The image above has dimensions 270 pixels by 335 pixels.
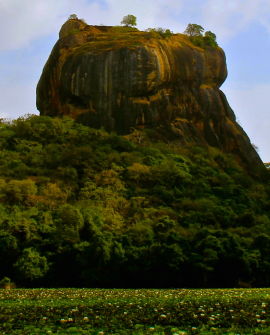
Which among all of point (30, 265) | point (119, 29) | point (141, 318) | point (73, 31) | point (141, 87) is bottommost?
point (141, 318)

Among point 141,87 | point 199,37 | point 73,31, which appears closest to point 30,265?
point 141,87

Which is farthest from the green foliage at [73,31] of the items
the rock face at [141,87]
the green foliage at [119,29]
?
the green foliage at [119,29]

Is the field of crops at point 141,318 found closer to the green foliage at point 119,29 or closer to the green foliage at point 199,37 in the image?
the green foliage at point 119,29

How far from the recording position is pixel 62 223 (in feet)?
118

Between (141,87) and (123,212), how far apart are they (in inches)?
943

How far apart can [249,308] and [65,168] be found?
40028 millimetres

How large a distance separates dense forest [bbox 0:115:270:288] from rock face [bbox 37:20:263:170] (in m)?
3.53

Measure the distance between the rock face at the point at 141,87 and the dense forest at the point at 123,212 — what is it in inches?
139

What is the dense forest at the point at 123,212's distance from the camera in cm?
3092

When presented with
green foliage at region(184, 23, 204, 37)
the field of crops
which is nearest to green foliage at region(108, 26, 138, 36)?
green foliage at region(184, 23, 204, 37)

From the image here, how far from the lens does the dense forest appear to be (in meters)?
30.9

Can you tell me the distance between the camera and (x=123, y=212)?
4603 centimetres

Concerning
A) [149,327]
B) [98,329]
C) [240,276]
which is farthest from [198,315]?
[240,276]

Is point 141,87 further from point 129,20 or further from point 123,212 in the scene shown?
point 123,212
